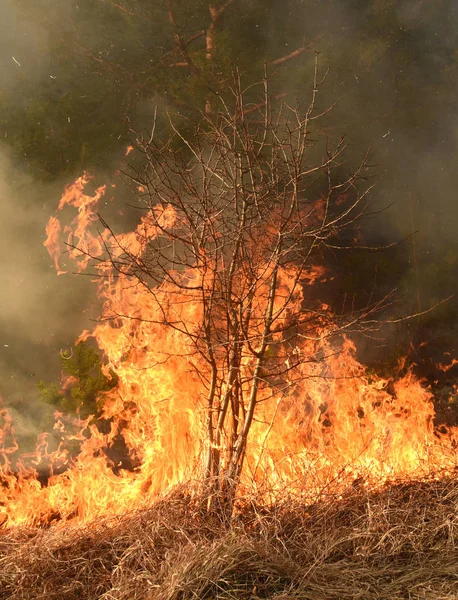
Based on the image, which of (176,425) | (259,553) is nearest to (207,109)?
(176,425)

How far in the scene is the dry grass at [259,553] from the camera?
380cm

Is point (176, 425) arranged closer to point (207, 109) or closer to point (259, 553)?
point (259, 553)

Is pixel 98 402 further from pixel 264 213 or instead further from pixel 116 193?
pixel 264 213

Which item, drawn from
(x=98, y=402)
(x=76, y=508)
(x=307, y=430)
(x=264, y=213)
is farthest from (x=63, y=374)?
(x=264, y=213)

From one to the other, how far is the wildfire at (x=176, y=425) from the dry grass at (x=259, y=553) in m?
0.42

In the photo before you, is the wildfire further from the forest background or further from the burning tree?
the forest background

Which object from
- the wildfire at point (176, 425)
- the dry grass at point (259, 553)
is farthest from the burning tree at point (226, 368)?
the dry grass at point (259, 553)

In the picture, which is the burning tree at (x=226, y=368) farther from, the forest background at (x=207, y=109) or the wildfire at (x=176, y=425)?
the forest background at (x=207, y=109)

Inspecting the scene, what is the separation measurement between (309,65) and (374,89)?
0.88 m

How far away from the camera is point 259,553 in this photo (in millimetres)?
4047

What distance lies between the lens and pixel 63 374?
7.84 metres

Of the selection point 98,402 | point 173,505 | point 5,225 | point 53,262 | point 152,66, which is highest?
point 152,66

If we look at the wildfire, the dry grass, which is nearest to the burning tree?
the wildfire

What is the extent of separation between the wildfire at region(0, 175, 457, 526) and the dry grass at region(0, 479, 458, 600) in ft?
1.39
